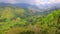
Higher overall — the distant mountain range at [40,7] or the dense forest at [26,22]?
the distant mountain range at [40,7]

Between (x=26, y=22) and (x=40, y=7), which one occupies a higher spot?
(x=40, y=7)

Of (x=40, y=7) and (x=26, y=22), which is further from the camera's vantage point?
(x=40, y=7)

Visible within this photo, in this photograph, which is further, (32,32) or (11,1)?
(11,1)

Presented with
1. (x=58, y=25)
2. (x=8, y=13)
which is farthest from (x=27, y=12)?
(x=58, y=25)

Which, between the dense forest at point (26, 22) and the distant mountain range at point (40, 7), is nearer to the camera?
the dense forest at point (26, 22)

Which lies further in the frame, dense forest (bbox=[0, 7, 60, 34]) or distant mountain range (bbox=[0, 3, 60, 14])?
distant mountain range (bbox=[0, 3, 60, 14])

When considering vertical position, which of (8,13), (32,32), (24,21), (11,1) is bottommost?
(32,32)

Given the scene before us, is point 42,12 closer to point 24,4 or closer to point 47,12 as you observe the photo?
point 47,12

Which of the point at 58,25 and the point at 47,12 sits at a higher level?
the point at 47,12
